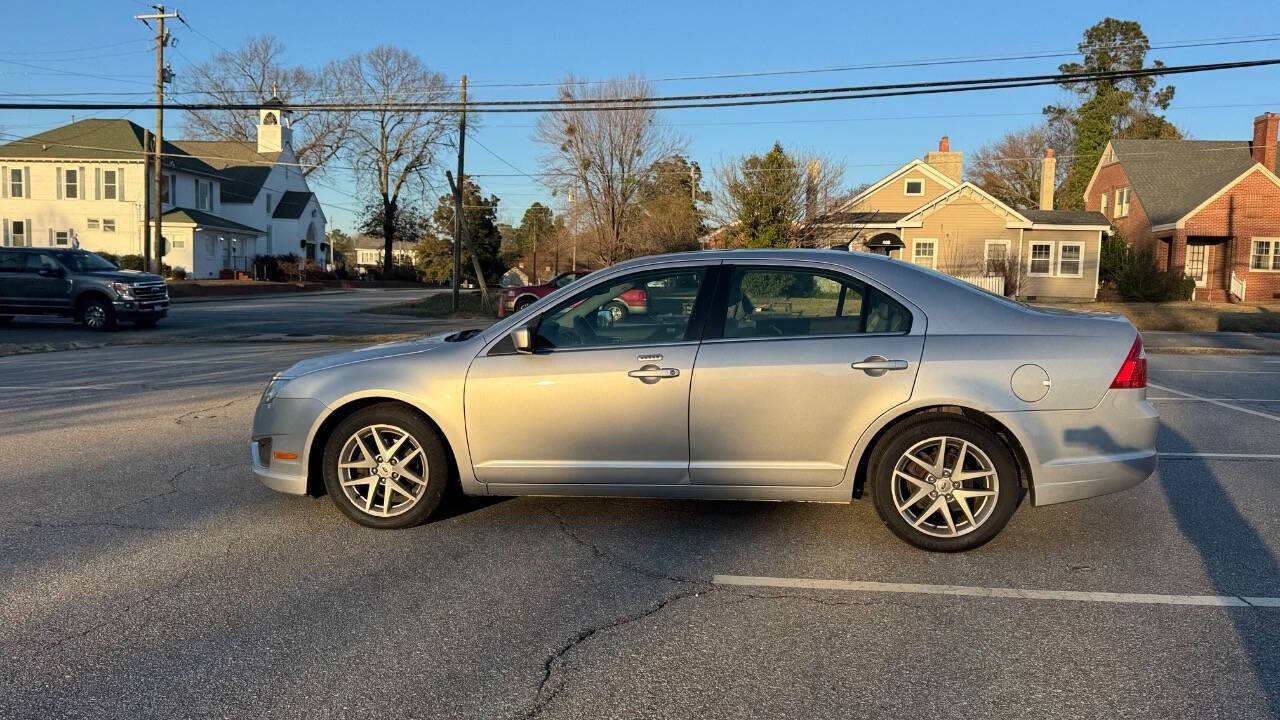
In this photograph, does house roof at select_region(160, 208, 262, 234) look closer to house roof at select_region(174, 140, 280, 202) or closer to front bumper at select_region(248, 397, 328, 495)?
house roof at select_region(174, 140, 280, 202)

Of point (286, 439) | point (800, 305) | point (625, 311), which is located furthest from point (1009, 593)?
point (286, 439)

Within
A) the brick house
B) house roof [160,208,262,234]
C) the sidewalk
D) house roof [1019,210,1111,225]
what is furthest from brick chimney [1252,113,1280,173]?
house roof [160,208,262,234]

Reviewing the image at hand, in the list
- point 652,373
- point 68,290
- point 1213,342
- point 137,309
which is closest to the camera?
point 652,373

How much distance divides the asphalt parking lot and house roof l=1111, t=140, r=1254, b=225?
125ft

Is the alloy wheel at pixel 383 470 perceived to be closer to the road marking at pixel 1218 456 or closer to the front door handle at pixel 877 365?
the front door handle at pixel 877 365

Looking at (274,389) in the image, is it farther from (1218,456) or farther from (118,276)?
(118,276)

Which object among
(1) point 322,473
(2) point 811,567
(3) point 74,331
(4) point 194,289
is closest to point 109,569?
(1) point 322,473

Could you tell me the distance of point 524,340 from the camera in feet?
17.4

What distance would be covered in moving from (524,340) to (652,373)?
725mm

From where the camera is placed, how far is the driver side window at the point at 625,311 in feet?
17.8

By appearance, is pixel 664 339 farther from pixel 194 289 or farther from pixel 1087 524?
pixel 194 289

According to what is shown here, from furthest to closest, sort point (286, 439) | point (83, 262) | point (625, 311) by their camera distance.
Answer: point (83, 262) → point (286, 439) → point (625, 311)

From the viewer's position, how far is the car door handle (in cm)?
518

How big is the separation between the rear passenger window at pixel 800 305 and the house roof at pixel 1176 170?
1550 inches
